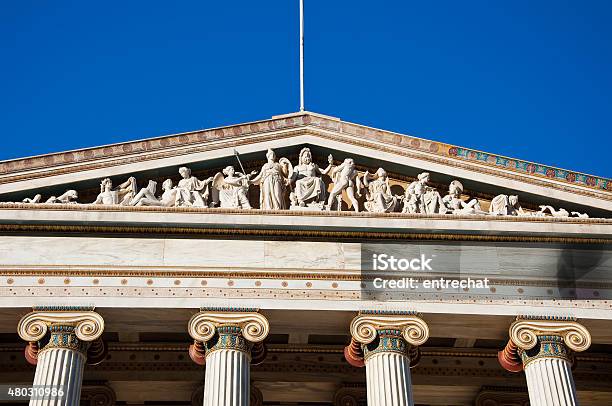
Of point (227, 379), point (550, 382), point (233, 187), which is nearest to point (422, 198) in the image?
point (233, 187)

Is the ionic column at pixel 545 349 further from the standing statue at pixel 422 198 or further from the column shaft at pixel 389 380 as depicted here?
the standing statue at pixel 422 198

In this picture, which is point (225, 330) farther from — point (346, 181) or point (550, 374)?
point (550, 374)

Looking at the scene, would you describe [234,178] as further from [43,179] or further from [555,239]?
[555,239]

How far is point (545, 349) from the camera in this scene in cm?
2653

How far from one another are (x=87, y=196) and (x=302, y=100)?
276 inches

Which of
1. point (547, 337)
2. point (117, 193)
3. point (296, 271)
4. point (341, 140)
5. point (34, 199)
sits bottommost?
point (547, 337)

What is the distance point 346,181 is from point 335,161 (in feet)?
3.43

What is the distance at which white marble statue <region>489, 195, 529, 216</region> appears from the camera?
28.6 metres

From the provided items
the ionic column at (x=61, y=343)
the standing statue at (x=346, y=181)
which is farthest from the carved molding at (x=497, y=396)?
the ionic column at (x=61, y=343)

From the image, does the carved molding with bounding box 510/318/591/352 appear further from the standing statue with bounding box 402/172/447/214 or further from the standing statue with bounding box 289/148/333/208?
the standing statue with bounding box 289/148/333/208

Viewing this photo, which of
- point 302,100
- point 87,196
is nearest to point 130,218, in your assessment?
point 87,196

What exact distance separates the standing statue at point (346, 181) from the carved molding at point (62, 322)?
254 inches

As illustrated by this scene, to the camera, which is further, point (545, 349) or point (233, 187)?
point (233, 187)

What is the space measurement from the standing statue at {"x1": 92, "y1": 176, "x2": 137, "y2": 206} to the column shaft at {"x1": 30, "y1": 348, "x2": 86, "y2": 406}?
4.10 metres
